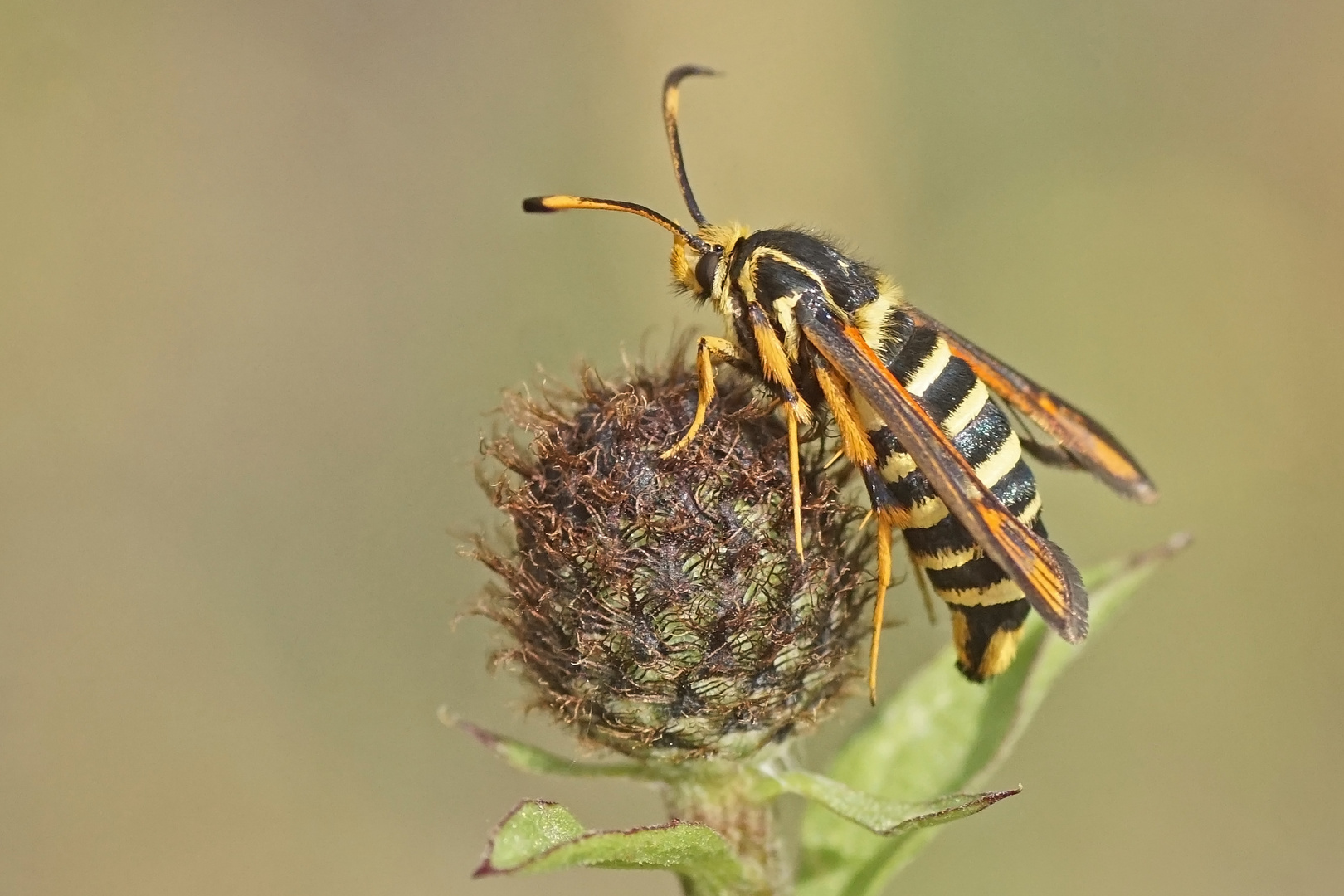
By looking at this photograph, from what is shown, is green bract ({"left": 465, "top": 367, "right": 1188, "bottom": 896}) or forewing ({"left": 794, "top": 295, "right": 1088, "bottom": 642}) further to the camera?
green bract ({"left": 465, "top": 367, "right": 1188, "bottom": 896})

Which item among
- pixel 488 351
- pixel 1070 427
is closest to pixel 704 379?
pixel 1070 427

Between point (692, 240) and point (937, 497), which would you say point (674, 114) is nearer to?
point (692, 240)

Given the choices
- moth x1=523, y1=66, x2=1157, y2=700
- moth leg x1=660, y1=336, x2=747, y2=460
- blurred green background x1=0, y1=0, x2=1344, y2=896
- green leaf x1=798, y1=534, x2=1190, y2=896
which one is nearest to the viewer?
moth x1=523, y1=66, x2=1157, y2=700

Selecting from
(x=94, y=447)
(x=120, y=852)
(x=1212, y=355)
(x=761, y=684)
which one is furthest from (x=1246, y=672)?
(x=94, y=447)

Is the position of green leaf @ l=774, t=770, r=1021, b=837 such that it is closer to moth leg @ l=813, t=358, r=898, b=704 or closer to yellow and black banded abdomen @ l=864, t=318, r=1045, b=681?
moth leg @ l=813, t=358, r=898, b=704

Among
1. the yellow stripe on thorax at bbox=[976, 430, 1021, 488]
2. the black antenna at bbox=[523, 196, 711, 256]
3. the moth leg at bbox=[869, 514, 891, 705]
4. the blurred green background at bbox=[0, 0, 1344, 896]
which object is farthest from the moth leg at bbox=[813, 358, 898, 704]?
the blurred green background at bbox=[0, 0, 1344, 896]

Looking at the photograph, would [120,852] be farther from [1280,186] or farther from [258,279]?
[1280,186]
